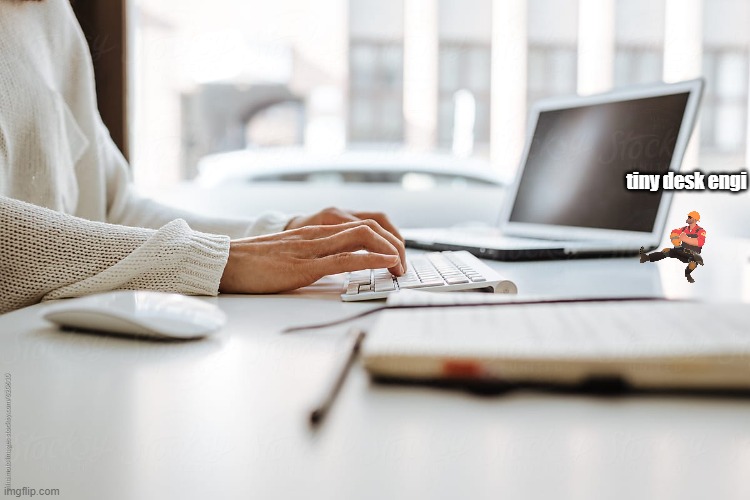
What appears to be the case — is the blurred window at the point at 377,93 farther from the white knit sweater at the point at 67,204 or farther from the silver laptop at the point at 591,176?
the white knit sweater at the point at 67,204

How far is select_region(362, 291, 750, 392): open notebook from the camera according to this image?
34 centimetres

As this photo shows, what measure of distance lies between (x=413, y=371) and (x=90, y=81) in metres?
1.07

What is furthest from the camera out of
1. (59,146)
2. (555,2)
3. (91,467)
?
(555,2)

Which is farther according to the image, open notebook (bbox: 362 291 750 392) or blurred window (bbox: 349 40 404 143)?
blurred window (bbox: 349 40 404 143)

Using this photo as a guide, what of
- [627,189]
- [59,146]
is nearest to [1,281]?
[59,146]

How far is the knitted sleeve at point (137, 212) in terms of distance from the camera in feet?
3.58

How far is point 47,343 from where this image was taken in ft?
1.53

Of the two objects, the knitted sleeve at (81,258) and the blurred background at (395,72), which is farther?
the blurred background at (395,72)

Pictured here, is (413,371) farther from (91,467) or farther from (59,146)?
(59,146)

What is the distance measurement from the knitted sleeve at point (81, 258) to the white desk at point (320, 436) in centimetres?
22

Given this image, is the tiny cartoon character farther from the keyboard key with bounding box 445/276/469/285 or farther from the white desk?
the white desk

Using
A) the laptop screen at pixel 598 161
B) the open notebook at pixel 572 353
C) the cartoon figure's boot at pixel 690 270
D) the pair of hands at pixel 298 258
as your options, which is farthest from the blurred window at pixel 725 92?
the open notebook at pixel 572 353

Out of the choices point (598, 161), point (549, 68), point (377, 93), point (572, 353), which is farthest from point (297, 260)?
point (377, 93)

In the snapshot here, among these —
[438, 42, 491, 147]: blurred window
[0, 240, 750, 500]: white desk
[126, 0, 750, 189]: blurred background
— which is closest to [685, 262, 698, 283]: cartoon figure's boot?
[0, 240, 750, 500]: white desk
